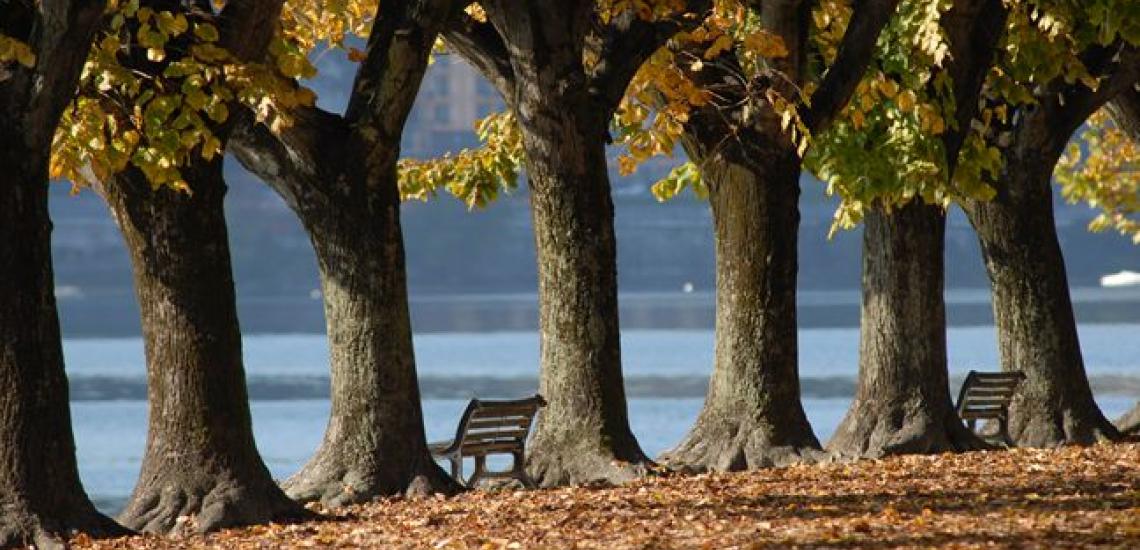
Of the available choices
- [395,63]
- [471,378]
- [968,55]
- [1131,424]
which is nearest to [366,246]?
[395,63]

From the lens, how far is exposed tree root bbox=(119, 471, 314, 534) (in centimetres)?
1388

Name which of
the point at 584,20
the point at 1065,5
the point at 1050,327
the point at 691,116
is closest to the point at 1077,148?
the point at 1050,327

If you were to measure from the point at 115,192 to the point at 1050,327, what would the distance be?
1080 centimetres

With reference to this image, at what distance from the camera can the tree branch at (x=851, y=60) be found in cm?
1795

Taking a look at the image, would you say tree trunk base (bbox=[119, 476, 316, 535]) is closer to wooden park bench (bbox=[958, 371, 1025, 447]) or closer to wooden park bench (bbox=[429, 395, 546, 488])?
wooden park bench (bbox=[429, 395, 546, 488])

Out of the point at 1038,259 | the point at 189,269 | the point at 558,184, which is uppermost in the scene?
the point at 558,184

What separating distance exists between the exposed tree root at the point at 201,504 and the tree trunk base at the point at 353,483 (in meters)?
1.72

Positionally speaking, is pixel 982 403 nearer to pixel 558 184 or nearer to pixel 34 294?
pixel 558 184

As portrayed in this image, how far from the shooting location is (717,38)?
682 inches

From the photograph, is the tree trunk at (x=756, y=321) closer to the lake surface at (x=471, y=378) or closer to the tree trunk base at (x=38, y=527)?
the tree trunk base at (x=38, y=527)

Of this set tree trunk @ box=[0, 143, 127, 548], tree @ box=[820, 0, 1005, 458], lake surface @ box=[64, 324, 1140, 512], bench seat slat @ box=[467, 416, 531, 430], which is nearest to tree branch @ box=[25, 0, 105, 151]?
tree trunk @ box=[0, 143, 127, 548]

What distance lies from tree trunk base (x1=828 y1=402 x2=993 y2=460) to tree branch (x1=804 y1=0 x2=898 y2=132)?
10.4 ft

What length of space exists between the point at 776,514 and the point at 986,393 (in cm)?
799

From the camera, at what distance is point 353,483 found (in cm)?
1593
